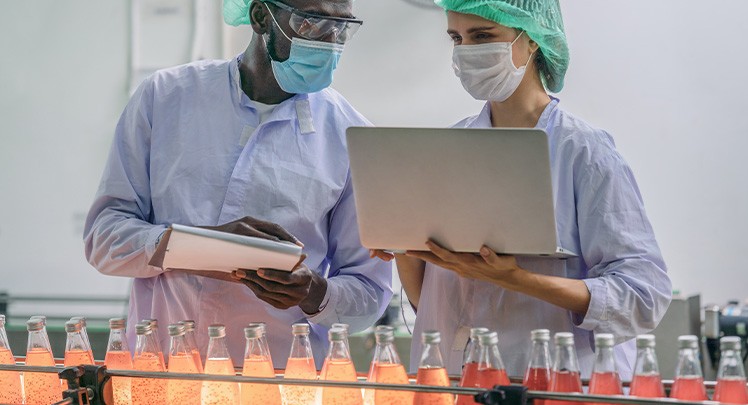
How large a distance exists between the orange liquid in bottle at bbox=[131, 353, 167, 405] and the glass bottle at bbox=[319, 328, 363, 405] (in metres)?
0.32

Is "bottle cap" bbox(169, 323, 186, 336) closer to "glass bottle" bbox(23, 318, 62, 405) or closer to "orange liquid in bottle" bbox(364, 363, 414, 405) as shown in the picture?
"glass bottle" bbox(23, 318, 62, 405)

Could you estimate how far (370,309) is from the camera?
250 cm

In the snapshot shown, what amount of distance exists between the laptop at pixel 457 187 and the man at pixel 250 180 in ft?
1.58

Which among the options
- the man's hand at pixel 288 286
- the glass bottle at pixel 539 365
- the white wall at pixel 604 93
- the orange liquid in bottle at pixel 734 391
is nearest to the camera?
the orange liquid in bottle at pixel 734 391

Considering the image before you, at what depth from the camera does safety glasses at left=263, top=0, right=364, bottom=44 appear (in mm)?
2453

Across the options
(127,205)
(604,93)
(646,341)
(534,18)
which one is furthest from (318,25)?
(604,93)

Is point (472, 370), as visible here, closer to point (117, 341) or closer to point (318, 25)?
point (117, 341)

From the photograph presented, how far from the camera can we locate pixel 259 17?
8.36 ft

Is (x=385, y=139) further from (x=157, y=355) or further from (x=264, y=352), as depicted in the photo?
(x=157, y=355)

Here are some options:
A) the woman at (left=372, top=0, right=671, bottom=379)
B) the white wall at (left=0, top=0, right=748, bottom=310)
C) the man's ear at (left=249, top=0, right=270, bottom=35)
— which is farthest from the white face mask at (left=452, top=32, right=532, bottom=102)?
the white wall at (left=0, top=0, right=748, bottom=310)

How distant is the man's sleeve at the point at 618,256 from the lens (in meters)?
2.07

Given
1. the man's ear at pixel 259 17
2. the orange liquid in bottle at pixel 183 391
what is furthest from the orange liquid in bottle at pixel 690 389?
the man's ear at pixel 259 17

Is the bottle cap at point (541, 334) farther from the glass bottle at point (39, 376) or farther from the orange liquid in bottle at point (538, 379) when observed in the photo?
the glass bottle at point (39, 376)

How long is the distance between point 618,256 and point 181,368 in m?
0.96
